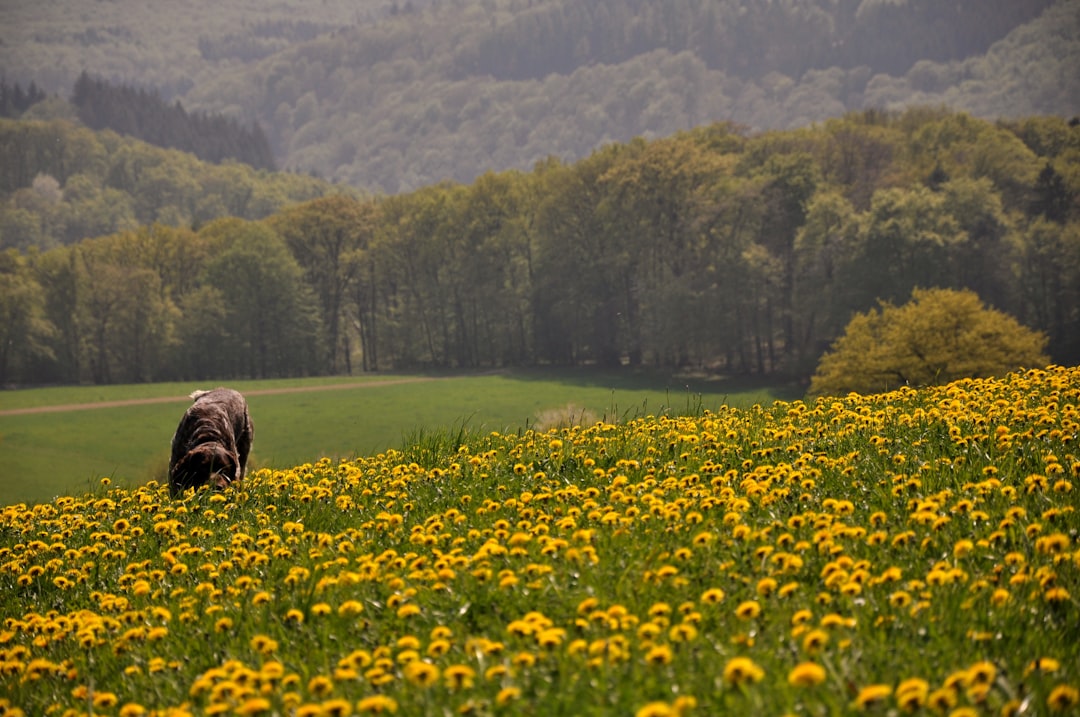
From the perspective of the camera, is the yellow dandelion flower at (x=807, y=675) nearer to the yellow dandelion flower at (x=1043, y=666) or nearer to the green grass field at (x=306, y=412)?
the yellow dandelion flower at (x=1043, y=666)

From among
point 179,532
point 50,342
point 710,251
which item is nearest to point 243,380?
point 50,342

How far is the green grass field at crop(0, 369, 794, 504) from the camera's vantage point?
5234cm

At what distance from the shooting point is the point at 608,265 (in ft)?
293

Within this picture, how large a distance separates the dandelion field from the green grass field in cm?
3419

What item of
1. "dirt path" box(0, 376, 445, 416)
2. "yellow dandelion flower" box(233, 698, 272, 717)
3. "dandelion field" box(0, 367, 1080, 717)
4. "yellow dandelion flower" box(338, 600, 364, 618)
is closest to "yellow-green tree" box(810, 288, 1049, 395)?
"dandelion field" box(0, 367, 1080, 717)

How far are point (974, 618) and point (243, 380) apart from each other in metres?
90.2

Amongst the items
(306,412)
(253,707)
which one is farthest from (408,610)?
(306,412)

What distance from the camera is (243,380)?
90875 millimetres

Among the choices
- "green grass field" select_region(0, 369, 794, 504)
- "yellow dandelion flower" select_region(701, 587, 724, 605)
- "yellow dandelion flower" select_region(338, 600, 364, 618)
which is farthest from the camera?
"green grass field" select_region(0, 369, 794, 504)

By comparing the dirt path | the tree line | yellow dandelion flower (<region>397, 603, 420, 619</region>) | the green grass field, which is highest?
the tree line

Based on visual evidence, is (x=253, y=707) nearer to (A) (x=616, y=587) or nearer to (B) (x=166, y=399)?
(A) (x=616, y=587)

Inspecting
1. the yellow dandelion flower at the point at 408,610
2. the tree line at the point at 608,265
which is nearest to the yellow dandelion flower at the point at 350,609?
the yellow dandelion flower at the point at 408,610

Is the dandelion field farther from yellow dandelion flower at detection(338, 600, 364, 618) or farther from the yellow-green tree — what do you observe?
the yellow-green tree

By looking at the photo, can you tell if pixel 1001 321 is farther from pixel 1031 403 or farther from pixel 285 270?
pixel 285 270
